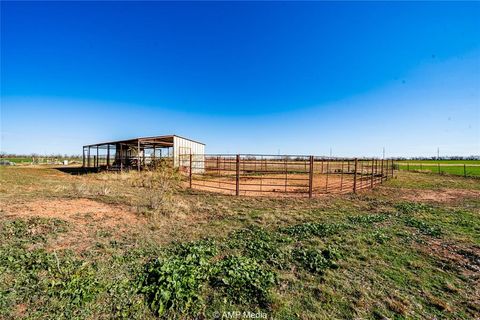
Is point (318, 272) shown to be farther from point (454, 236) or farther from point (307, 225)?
point (454, 236)

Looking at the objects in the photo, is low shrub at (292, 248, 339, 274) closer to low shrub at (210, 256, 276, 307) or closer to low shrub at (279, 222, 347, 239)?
low shrub at (210, 256, 276, 307)

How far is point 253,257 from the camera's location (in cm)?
383

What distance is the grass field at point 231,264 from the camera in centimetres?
261

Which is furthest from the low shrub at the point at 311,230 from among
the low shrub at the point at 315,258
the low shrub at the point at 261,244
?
the low shrub at the point at 315,258

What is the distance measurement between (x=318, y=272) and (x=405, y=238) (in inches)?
117

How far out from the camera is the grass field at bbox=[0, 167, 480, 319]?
8.56ft

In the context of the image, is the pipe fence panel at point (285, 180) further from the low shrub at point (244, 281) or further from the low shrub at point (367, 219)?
the low shrub at point (244, 281)

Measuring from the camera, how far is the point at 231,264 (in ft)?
11.4

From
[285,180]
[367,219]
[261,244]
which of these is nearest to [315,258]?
[261,244]

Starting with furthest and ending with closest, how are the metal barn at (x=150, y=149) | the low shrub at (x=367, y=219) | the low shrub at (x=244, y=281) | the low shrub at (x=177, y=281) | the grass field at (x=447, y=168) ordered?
the grass field at (x=447, y=168) → the metal barn at (x=150, y=149) → the low shrub at (x=367, y=219) → the low shrub at (x=244, y=281) → the low shrub at (x=177, y=281)

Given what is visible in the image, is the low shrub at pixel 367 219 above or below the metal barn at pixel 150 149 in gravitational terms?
below

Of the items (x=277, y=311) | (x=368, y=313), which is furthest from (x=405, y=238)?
(x=277, y=311)

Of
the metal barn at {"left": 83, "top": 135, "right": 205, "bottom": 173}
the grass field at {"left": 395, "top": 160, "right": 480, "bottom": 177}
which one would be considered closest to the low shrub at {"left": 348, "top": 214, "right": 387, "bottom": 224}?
the metal barn at {"left": 83, "top": 135, "right": 205, "bottom": 173}

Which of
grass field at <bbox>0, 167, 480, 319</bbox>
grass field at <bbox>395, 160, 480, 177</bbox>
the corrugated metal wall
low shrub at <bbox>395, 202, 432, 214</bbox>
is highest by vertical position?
the corrugated metal wall
